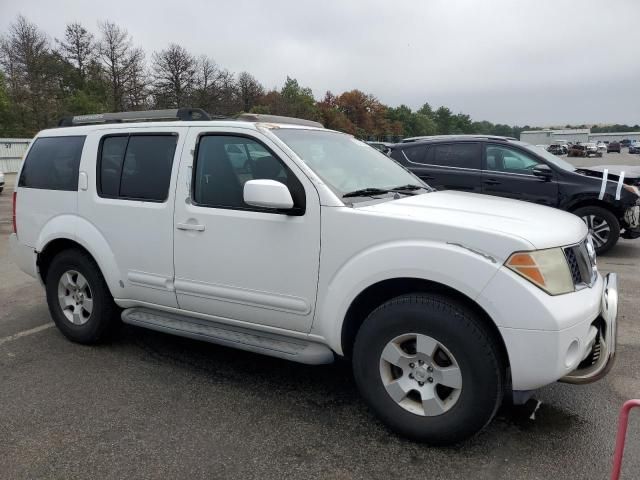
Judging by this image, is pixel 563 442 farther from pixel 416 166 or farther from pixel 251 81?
pixel 251 81

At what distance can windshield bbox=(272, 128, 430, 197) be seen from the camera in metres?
3.33

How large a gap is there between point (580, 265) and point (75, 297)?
3809 mm

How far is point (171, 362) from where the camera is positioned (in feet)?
13.3

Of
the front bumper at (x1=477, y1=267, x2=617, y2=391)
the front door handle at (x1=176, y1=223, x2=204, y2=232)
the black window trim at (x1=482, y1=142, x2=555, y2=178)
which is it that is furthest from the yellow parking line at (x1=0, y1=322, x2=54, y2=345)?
the black window trim at (x1=482, y1=142, x2=555, y2=178)

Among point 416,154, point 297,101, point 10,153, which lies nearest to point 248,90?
point 297,101

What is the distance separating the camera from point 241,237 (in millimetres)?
3328

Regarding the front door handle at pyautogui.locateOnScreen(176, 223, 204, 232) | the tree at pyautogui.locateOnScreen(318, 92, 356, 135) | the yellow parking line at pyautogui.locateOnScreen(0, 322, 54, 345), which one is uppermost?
the tree at pyautogui.locateOnScreen(318, 92, 356, 135)

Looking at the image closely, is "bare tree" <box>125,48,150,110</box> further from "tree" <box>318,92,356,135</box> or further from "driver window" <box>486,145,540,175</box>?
"driver window" <box>486,145,540,175</box>

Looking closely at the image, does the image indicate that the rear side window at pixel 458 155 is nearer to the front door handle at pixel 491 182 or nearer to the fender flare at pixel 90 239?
the front door handle at pixel 491 182

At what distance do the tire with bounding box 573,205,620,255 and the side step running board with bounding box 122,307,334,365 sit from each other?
6.09 metres

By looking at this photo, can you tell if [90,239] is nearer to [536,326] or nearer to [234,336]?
[234,336]

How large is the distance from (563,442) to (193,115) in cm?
325

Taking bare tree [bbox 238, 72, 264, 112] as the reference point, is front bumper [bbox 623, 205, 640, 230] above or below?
below

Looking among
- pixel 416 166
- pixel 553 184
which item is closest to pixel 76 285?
pixel 416 166
